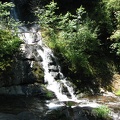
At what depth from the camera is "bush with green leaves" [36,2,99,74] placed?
17859mm

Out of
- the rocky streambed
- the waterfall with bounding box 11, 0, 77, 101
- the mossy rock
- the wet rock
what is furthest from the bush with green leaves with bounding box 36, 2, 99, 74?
the wet rock

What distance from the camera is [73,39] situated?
60.0 feet

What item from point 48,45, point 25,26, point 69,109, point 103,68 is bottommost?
point 69,109

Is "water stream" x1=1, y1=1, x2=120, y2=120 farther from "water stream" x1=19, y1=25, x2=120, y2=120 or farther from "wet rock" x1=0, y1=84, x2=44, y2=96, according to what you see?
"wet rock" x1=0, y1=84, x2=44, y2=96

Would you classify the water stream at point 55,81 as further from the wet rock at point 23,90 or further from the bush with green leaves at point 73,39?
the wet rock at point 23,90

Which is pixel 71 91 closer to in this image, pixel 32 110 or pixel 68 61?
pixel 68 61

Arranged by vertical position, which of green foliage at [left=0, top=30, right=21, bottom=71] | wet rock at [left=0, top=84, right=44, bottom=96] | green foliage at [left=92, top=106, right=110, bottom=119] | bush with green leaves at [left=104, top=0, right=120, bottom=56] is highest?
bush with green leaves at [left=104, top=0, right=120, bottom=56]

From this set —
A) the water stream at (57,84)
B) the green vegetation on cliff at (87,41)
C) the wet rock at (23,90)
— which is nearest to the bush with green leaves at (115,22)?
the green vegetation on cliff at (87,41)

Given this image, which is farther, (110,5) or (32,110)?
(110,5)

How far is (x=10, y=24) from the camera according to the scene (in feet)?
57.6

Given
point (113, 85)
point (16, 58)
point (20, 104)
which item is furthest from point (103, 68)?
point (20, 104)

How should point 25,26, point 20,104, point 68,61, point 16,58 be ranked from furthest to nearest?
point 25,26
point 68,61
point 16,58
point 20,104

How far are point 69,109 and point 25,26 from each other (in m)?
10.3

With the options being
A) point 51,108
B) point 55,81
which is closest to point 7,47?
point 55,81
